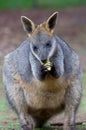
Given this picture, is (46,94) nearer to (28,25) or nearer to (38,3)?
(28,25)

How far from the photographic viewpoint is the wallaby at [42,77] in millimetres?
7516

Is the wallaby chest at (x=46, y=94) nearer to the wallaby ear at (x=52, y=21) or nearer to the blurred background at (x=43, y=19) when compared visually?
the wallaby ear at (x=52, y=21)

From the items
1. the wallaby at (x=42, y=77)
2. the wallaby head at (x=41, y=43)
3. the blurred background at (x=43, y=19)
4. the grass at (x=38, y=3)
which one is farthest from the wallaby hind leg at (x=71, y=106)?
the grass at (x=38, y=3)

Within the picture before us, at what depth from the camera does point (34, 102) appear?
26.0ft

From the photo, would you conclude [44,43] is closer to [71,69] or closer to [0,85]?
[71,69]

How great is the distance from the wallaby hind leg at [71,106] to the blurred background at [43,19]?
15.9 feet

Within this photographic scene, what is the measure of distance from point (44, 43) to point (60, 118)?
2019 millimetres

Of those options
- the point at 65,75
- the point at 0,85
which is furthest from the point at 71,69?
the point at 0,85

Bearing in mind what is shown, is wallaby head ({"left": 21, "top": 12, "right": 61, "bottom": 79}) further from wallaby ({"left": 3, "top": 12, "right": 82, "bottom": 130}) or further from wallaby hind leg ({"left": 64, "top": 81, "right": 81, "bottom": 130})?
wallaby hind leg ({"left": 64, "top": 81, "right": 81, "bottom": 130})

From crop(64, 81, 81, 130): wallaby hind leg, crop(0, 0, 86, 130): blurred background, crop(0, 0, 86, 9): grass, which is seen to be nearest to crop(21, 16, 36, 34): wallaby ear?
crop(64, 81, 81, 130): wallaby hind leg

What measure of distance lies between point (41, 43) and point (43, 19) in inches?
455

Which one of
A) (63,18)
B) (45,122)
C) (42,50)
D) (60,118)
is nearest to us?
(42,50)

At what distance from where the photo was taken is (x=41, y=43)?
745 cm

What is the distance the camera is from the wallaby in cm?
752
